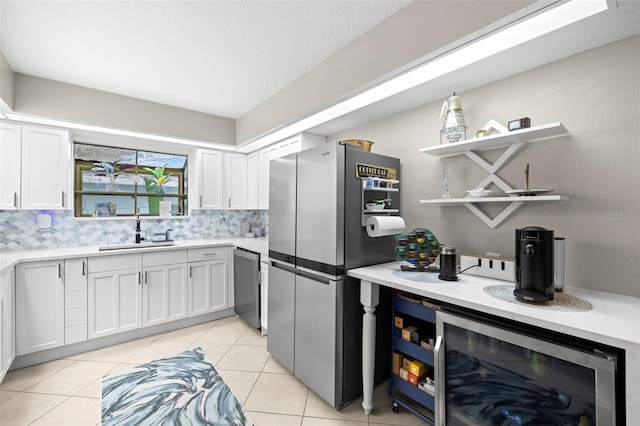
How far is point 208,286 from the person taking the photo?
3.39 m

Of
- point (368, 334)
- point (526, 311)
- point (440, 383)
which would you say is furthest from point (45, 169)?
point (526, 311)

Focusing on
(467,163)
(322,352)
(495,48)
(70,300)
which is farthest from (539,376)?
(70,300)

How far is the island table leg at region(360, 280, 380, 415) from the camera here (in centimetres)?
182

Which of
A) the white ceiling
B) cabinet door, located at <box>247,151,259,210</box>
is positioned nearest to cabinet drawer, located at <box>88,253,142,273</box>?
cabinet door, located at <box>247,151,259,210</box>

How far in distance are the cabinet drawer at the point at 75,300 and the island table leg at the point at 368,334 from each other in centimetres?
269

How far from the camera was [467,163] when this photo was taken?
6.85 ft

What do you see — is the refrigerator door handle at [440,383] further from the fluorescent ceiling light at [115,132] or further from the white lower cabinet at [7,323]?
the fluorescent ceiling light at [115,132]

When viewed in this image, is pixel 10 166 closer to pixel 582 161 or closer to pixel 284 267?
pixel 284 267

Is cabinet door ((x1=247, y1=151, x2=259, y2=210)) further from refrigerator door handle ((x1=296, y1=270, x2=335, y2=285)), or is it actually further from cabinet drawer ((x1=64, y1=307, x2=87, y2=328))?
cabinet drawer ((x1=64, y1=307, x2=87, y2=328))

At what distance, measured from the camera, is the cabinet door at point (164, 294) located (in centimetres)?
300

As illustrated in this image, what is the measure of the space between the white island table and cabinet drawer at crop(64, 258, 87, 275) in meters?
2.60

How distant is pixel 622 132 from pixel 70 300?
4.29 metres

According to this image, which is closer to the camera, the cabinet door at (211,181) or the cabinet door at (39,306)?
the cabinet door at (39,306)

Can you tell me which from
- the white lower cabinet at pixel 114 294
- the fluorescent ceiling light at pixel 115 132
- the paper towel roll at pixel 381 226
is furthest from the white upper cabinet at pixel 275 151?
the white lower cabinet at pixel 114 294
